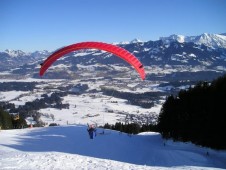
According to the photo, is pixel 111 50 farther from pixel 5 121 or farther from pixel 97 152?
pixel 5 121

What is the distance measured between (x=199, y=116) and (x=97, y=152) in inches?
589

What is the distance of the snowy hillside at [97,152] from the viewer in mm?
22203

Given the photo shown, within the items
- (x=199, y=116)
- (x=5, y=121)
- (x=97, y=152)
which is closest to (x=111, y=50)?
(x=97, y=152)

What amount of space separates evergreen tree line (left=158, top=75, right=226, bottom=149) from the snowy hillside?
158 centimetres

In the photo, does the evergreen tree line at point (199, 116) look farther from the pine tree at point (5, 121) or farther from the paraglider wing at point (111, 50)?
the pine tree at point (5, 121)

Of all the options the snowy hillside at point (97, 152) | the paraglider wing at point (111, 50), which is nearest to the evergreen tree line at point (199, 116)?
the snowy hillside at point (97, 152)

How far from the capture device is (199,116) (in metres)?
41.9

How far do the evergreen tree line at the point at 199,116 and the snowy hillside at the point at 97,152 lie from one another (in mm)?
1576

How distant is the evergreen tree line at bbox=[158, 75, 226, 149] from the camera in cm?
3825

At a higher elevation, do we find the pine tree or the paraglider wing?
the paraglider wing

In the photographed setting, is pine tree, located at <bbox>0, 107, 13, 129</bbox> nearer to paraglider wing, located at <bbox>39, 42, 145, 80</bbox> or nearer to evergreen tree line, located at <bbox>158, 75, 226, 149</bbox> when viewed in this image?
evergreen tree line, located at <bbox>158, 75, 226, 149</bbox>

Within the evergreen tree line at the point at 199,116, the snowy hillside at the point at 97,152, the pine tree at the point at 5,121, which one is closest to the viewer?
the snowy hillside at the point at 97,152

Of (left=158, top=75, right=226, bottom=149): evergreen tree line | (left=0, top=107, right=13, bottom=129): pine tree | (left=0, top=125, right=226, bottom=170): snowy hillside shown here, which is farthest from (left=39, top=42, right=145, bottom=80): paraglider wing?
(left=0, top=107, right=13, bottom=129): pine tree

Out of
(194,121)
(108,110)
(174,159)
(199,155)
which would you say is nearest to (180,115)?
(194,121)
